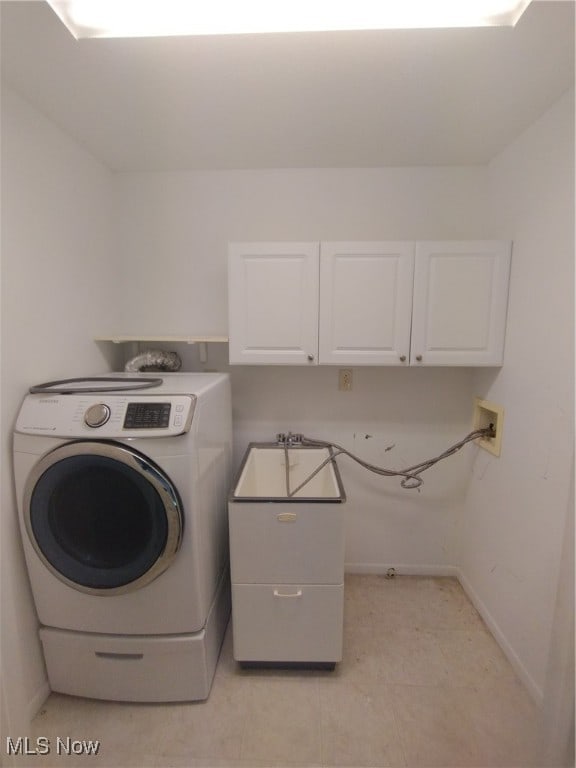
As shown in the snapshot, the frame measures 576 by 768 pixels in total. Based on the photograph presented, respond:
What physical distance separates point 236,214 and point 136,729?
235 cm

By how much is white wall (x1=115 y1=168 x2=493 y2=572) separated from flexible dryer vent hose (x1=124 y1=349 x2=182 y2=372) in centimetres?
14

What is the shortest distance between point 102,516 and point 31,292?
0.92m

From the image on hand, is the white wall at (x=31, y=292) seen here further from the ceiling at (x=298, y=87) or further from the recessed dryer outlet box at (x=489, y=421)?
the recessed dryer outlet box at (x=489, y=421)

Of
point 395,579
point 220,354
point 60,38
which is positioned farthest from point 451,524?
point 60,38

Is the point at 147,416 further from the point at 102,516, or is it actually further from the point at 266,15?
the point at 266,15

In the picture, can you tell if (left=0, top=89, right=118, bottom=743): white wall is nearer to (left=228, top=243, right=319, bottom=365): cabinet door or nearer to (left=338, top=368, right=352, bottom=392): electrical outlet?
(left=228, top=243, right=319, bottom=365): cabinet door

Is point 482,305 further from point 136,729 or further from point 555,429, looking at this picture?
point 136,729

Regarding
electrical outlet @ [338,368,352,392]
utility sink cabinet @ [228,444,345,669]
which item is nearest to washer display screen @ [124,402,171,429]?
utility sink cabinet @ [228,444,345,669]

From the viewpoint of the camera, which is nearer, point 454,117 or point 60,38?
point 60,38

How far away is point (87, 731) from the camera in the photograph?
1.22 m

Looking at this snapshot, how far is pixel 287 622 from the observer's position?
135 cm

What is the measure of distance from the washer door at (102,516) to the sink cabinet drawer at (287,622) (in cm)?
42

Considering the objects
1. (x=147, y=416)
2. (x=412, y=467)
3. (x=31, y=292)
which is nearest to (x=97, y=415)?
(x=147, y=416)

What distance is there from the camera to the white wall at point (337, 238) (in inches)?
69.1
